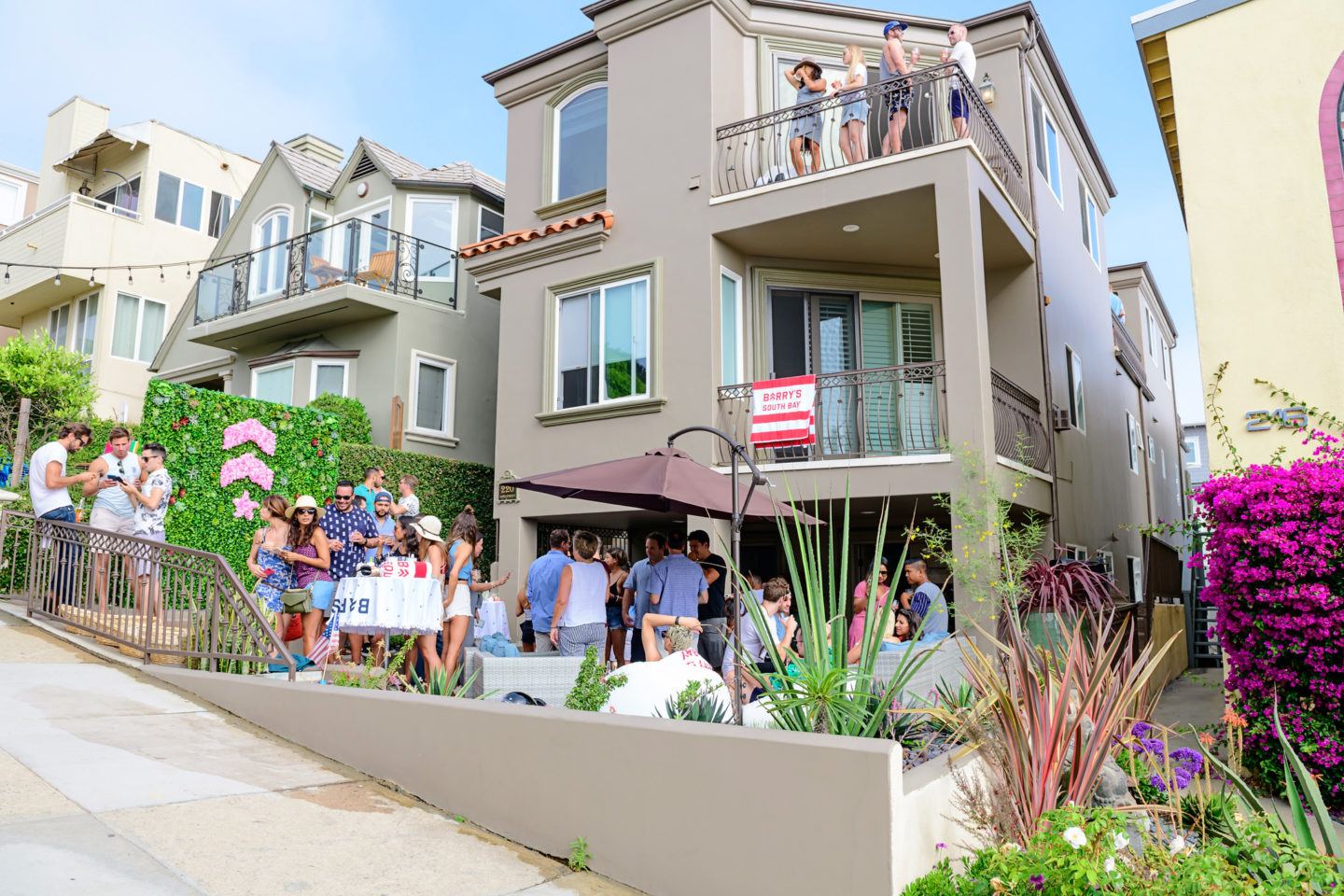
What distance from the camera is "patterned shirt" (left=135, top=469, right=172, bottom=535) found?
29.0ft

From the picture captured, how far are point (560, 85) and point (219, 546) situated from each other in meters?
7.94

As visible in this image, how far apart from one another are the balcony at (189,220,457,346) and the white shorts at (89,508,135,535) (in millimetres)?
7861

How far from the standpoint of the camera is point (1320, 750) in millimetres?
6309

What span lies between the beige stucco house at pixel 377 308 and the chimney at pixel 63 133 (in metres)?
11.9

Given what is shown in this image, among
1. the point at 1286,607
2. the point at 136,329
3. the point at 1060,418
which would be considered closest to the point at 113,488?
the point at 1286,607

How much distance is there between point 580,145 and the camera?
46.3ft

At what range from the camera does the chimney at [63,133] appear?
27203mm

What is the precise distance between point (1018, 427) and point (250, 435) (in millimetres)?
9735

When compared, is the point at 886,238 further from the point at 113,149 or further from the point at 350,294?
the point at 113,149

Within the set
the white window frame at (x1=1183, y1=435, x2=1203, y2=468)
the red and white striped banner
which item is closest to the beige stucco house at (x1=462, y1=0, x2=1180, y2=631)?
the red and white striped banner

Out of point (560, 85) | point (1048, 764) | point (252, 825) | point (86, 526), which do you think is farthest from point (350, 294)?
point (1048, 764)

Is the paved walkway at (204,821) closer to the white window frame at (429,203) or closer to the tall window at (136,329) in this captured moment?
the white window frame at (429,203)

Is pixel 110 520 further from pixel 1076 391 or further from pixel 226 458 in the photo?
pixel 1076 391

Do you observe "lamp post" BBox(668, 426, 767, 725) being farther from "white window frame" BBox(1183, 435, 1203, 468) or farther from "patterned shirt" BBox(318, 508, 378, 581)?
"white window frame" BBox(1183, 435, 1203, 468)
